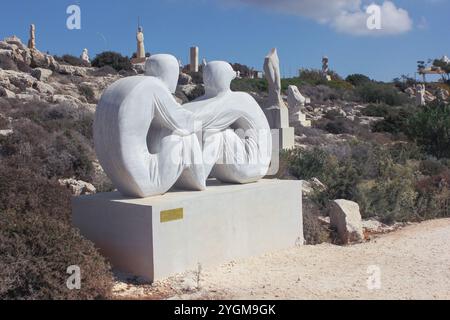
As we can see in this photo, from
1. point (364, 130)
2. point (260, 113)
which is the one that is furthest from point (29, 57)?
point (260, 113)

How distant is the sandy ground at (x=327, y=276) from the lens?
459cm

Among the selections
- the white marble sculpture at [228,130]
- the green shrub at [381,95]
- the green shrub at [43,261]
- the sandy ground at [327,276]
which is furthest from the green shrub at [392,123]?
the green shrub at [43,261]

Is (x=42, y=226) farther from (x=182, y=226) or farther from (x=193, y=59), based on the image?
(x=193, y=59)

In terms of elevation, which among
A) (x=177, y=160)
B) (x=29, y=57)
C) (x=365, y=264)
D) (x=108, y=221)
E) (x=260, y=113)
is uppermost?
(x=29, y=57)

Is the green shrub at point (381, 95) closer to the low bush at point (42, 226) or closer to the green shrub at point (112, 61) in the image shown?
the green shrub at point (112, 61)

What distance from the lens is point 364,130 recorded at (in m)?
25.9

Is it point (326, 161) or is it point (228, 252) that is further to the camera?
point (326, 161)

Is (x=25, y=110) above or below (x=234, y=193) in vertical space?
above

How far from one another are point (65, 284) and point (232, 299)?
1.39 meters

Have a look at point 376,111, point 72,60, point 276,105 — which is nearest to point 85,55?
point 72,60

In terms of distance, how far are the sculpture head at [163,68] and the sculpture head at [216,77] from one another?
78cm

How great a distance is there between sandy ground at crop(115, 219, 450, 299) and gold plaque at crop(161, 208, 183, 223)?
58 centimetres

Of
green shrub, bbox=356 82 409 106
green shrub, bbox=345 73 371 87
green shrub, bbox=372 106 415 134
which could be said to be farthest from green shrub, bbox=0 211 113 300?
green shrub, bbox=345 73 371 87
